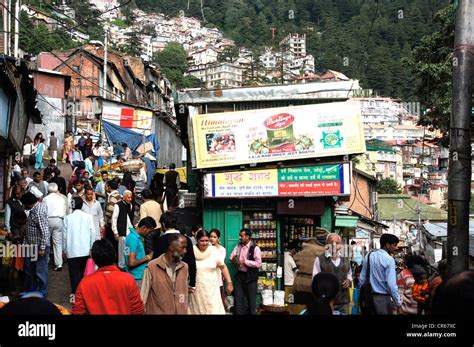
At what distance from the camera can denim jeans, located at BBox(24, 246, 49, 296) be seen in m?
8.97

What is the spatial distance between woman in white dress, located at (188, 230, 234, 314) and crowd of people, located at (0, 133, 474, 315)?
0.01 meters

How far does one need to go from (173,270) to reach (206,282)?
1.57 m

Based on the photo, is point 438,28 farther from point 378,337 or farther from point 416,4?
point 378,337

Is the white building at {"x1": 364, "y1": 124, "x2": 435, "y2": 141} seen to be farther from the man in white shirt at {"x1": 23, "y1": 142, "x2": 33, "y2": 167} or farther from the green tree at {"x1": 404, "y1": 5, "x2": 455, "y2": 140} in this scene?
the man in white shirt at {"x1": 23, "y1": 142, "x2": 33, "y2": 167}

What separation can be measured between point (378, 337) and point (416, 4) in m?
31.8

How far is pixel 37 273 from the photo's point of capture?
8953 mm

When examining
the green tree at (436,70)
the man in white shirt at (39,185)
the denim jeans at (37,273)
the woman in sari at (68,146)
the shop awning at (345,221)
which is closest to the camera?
the denim jeans at (37,273)

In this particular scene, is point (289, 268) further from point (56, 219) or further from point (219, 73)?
point (219, 73)

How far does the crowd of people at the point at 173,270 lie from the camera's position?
5.06 meters

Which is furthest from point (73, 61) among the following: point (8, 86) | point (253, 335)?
point (253, 335)

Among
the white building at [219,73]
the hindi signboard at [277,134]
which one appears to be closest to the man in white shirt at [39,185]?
the hindi signboard at [277,134]

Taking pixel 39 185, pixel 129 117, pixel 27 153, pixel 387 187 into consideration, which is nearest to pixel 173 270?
pixel 39 185

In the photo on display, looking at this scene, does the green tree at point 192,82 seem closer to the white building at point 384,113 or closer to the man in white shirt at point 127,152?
the man in white shirt at point 127,152

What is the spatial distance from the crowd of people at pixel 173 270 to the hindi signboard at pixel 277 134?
2527 millimetres
